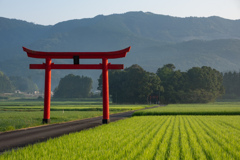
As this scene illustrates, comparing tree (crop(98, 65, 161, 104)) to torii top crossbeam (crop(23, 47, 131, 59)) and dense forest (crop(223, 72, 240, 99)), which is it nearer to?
dense forest (crop(223, 72, 240, 99))

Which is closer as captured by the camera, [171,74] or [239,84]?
[171,74]

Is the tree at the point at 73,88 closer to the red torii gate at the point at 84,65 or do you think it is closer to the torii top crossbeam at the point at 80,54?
the red torii gate at the point at 84,65

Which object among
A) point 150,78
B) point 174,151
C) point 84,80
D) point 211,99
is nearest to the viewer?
point 174,151

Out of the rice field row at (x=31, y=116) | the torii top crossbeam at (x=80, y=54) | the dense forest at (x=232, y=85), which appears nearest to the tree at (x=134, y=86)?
the rice field row at (x=31, y=116)

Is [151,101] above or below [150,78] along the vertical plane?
below

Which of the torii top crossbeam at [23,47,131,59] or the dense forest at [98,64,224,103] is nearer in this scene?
the torii top crossbeam at [23,47,131,59]

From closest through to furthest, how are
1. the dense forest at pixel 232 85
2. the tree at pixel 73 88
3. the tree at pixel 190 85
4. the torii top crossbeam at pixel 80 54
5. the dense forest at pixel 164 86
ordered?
the torii top crossbeam at pixel 80 54 → the dense forest at pixel 164 86 → the tree at pixel 190 85 → the dense forest at pixel 232 85 → the tree at pixel 73 88

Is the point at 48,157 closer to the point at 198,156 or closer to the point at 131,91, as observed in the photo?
the point at 198,156

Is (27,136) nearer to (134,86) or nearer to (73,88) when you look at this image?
(134,86)

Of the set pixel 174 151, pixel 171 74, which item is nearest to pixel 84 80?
pixel 171 74

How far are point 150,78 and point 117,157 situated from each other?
4338 inches

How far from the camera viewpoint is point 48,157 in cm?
1040

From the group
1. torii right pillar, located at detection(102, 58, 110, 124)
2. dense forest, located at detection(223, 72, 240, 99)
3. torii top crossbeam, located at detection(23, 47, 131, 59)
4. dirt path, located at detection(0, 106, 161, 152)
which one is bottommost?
dirt path, located at detection(0, 106, 161, 152)

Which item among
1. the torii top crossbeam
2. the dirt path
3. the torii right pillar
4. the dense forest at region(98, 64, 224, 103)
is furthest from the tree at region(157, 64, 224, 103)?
the dirt path
